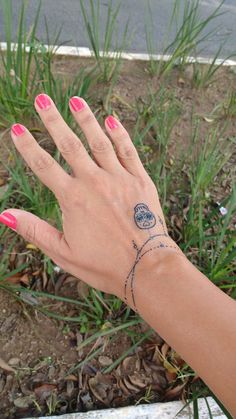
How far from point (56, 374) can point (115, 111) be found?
4.43 feet

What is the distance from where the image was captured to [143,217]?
122 centimetres

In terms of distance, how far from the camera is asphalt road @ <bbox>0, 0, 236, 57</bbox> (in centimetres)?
282

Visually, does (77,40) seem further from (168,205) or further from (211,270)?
(211,270)

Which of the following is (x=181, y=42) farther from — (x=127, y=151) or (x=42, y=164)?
(x=42, y=164)

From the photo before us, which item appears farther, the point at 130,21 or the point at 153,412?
the point at 130,21

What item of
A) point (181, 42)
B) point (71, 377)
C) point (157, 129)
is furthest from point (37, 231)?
point (181, 42)

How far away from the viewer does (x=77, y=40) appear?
280cm

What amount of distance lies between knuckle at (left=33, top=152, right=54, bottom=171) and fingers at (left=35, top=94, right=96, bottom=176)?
0.05 meters

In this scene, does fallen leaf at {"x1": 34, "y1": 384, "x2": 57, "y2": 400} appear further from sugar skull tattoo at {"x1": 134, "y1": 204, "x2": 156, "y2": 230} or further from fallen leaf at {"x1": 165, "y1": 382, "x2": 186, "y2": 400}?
sugar skull tattoo at {"x1": 134, "y1": 204, "x2": 156, "y2": 230}

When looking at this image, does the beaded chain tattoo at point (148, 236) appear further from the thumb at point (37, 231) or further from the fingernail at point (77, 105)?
the fingernail at point (77, 105)

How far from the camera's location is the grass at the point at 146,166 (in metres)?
1.54

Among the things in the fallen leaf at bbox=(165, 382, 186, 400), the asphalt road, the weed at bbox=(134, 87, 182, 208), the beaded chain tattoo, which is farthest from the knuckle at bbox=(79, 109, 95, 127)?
the asphalt road

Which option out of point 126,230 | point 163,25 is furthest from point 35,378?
Result: point 163,25

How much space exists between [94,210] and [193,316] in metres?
0.38
